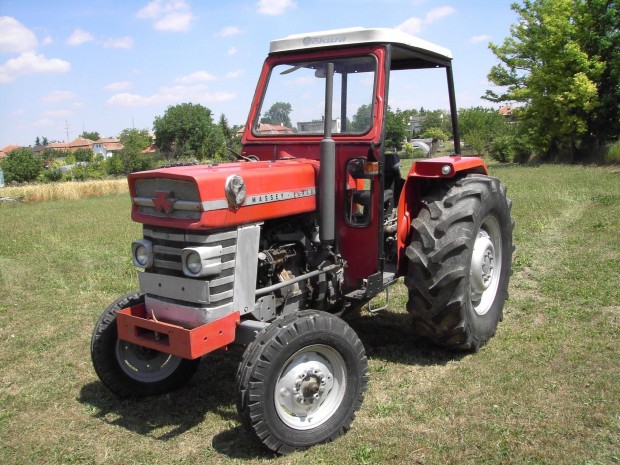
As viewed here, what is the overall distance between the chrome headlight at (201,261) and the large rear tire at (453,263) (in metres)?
1.65

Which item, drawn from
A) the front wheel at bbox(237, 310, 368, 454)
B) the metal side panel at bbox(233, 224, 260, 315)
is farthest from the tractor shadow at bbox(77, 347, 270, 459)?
the metal side panel at bbox(233, 224, 260, 315)

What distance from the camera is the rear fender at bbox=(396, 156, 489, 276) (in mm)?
4797

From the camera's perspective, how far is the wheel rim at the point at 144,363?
14.1 feet

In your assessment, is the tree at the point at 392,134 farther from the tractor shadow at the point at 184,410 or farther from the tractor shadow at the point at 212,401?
the tractor shadow at the point at 184,410

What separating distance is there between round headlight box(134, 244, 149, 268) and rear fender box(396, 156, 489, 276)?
6.81 ft

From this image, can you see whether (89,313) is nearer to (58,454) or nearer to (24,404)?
(24,404)

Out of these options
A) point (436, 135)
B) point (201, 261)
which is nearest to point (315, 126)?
point (201, 261)


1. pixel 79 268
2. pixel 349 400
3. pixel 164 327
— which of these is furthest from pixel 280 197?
pixel 79 268

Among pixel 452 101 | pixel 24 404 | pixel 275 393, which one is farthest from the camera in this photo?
pixel 452 101

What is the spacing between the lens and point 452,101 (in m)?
5.65

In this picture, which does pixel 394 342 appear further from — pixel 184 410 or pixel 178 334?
pixel 178 334

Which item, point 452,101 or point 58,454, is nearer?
point 58,454

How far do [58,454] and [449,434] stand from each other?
8.25 ft

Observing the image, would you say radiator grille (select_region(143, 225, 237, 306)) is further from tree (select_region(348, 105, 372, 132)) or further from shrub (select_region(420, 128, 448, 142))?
shrub (select_region(420, 128, 448, 142))
